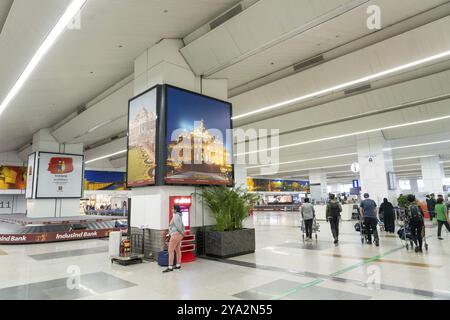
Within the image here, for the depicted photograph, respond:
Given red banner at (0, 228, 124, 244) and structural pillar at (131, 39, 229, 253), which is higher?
structural pillar at (131, 39, 229, 253)

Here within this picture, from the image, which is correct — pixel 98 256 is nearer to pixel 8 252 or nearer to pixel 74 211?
pixel 8 252

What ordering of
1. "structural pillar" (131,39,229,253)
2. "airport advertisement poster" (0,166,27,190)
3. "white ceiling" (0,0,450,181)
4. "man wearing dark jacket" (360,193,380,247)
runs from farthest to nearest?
"airport advertisement poster" (0,166,27,190), "man wearing dark jacket" (360,193,380,247), "structural pillar" (131,39,229,253), "white ceiling" (0,0,450,181)

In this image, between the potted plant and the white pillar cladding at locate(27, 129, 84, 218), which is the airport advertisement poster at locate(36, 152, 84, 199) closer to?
the white pillar cladding at locate(27, 129, 84, 218)

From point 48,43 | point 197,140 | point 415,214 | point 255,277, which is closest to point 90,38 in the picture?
point 48,43

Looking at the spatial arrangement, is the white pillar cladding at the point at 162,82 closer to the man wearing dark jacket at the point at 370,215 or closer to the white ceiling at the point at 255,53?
the white ceiling at the point at 255,53

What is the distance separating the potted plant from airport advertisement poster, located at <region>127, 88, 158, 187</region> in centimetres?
159

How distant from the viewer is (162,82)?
293 inches

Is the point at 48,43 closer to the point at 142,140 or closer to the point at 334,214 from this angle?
the point at 142,140

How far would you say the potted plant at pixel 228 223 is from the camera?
723 cm

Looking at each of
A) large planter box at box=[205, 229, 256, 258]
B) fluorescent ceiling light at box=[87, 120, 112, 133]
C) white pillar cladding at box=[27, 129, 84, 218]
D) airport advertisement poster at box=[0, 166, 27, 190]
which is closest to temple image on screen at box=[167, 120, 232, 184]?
large planter box at box=[205, 229, 256, 258]

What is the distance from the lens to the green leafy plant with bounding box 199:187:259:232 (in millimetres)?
7568

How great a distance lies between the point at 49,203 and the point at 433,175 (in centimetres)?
2690
